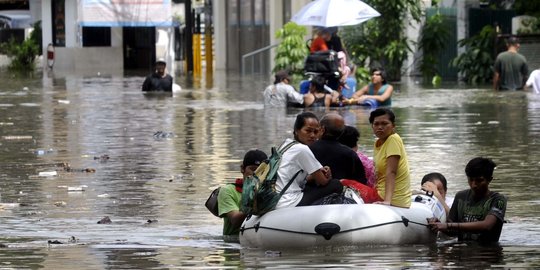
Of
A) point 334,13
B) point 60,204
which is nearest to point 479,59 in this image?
point 334,13

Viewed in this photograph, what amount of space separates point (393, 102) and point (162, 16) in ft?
87.6

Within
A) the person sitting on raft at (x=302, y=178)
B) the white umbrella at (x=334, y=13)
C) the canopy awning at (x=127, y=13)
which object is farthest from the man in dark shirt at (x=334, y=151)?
the canopy awning at (x=127, y=13)

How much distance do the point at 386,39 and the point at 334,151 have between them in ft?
93.9

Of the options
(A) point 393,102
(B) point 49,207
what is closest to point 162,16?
(A) point 393,102

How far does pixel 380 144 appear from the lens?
39.1 feet

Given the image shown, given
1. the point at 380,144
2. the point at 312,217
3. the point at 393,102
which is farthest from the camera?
the point at 393,102

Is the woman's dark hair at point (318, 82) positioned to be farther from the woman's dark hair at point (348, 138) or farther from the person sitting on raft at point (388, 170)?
the person sitting on raft at point (388, 170)

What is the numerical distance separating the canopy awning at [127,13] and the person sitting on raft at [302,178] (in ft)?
145

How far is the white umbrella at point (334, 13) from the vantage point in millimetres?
31211

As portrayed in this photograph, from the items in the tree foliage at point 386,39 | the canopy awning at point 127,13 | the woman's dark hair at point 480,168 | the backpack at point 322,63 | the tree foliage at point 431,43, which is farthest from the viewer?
the canopy awning at point 127,13

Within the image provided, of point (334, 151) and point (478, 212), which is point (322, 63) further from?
point (478, 212)

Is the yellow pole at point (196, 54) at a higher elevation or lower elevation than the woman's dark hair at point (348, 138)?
lower

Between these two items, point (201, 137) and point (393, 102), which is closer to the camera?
point (201, 137)

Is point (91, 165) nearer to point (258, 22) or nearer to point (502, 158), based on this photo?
point (502, 158)
